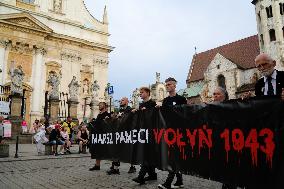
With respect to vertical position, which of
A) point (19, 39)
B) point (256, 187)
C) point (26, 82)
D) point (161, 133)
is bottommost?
point (256, 187)

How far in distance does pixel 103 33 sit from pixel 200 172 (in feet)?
116

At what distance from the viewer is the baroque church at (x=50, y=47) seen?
30.6 m

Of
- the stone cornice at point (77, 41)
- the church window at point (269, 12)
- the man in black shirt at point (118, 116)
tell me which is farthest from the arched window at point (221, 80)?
the man in black shirt at point (118, 116)

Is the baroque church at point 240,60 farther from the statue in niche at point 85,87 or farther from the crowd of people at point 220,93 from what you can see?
the crowd of people at point 220,93

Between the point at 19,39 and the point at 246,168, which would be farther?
the point at 19,39

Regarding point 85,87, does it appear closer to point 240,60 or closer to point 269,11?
point 240,60

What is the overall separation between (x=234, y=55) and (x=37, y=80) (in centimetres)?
3060

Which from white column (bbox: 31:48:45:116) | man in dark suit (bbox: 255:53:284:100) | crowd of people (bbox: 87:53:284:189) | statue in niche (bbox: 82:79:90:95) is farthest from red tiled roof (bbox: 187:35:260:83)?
man in dark suit (bbox: 255:53:284:100)

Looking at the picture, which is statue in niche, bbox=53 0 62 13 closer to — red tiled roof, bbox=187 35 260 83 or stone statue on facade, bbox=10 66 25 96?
stone statue on facade, bbox=10 66 25 96

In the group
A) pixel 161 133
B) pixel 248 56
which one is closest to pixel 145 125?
pixel 161 133

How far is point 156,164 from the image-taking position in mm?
5957

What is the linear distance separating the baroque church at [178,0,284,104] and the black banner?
3172cm

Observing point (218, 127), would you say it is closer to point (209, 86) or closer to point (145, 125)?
point (145, 125)

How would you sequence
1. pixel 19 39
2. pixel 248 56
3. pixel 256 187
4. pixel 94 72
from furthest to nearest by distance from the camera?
pixel 248 56 < pixel 94 72 < pixel 19 39 < pixel 256 187
